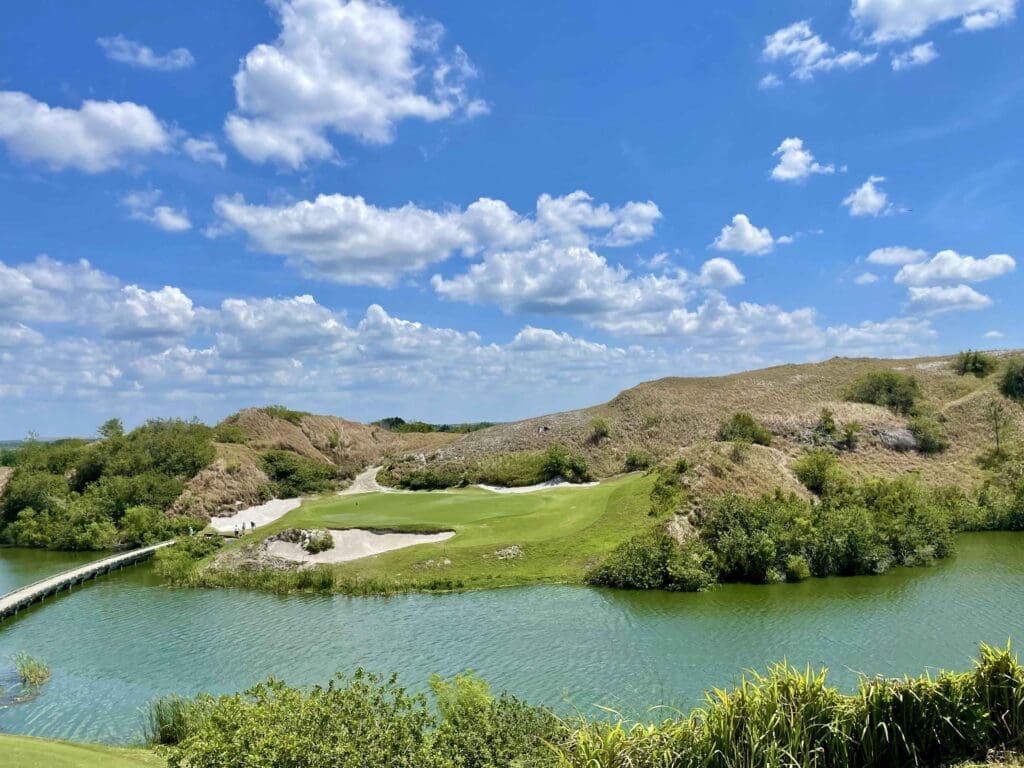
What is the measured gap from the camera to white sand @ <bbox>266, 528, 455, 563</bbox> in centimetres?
3341

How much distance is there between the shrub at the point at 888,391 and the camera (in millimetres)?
56156

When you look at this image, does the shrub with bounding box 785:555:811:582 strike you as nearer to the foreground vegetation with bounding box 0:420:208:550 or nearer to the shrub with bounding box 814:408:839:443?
the shrub with bounding box 814:408:839:443

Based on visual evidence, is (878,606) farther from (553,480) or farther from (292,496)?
(292,496)

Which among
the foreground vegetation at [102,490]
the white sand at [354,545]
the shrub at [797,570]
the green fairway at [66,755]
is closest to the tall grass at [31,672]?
the green fairway at [66,755]

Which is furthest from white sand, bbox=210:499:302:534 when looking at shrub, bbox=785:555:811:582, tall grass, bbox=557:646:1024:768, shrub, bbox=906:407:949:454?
shrub, bbox=906:407:949:454

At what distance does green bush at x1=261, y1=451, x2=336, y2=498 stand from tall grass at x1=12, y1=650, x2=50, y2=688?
39.2 meters

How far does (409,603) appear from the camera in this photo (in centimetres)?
2689

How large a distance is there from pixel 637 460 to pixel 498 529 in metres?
22.5

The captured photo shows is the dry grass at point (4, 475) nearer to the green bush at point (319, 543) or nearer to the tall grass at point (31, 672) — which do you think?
the green bush at point (319, 543)

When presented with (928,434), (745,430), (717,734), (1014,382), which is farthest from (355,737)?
(1014,382)

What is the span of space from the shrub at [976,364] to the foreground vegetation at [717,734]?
66.2 meters

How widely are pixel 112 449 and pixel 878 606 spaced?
199 feet

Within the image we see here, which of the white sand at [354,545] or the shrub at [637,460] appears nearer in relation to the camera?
the white sand at [354,545]

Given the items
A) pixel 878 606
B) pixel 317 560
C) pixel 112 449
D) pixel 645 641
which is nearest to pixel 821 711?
pixel 645 641
